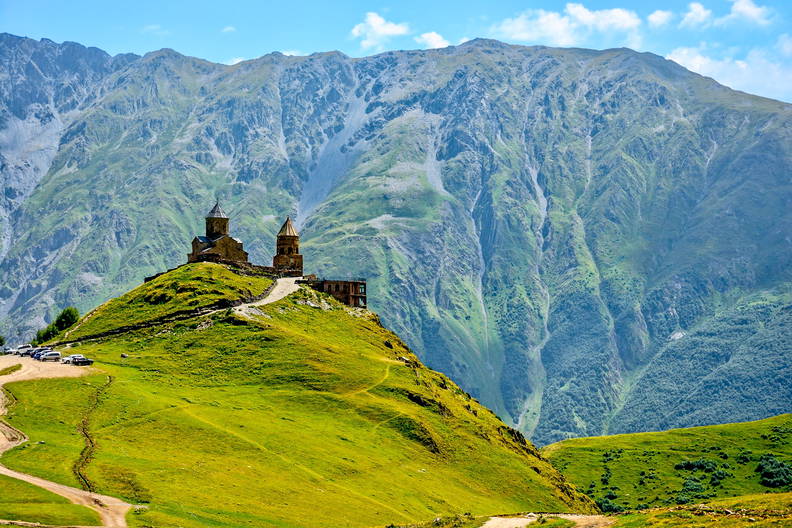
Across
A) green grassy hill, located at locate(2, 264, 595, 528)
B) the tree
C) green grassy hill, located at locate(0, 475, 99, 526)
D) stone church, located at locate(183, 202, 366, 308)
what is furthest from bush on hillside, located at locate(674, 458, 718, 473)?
green grassy hill, located at locate(0, 475, 99, 526)

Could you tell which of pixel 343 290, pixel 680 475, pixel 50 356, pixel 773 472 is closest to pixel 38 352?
pixel 50 356

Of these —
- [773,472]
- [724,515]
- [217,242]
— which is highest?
[217,242]

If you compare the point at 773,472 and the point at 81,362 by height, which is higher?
the point at 81,362

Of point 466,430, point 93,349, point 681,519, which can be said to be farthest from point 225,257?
point 681,519

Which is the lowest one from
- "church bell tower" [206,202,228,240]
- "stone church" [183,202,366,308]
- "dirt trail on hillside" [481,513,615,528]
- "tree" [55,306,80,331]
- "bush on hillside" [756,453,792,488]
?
"bush on hillside" [756,453,792,488]

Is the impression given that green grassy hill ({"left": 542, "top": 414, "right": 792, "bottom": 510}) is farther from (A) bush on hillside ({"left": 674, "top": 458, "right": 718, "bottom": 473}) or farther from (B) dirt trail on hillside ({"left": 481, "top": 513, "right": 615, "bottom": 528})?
(B) dirt trail on hillside ({"left": 481, "top": 513, "right": 615, "bottom": 528})

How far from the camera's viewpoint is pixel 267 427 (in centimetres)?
10769

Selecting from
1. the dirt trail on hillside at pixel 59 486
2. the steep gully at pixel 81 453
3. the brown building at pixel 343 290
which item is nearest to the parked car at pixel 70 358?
the steep gully at pixel 81 453

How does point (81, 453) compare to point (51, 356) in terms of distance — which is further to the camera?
point (51, 356)

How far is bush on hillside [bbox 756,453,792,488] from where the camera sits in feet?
575

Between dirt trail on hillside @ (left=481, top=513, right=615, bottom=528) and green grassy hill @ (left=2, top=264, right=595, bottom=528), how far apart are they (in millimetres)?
15784

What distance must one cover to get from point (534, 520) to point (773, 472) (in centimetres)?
11935

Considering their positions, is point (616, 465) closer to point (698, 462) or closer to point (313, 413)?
point (698, 462)

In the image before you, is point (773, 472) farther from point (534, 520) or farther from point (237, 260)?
point (534, 520)
